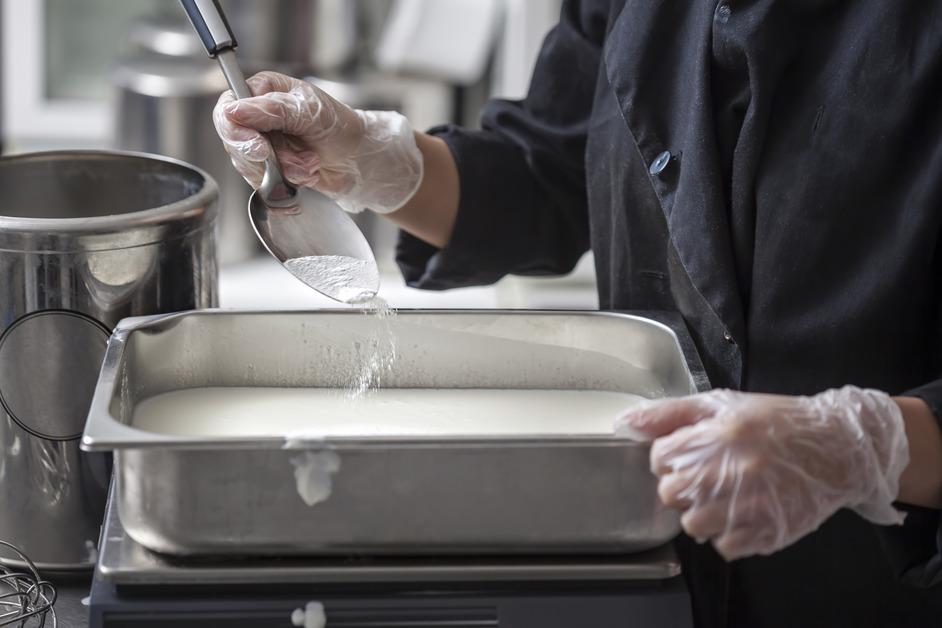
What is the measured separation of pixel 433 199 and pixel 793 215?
0.49 m

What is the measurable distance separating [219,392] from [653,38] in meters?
0.57

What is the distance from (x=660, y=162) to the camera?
3.68 ft

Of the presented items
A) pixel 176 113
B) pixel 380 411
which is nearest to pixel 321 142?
pixel 380 411

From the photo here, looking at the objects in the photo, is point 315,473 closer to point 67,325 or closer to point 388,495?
point 388,495

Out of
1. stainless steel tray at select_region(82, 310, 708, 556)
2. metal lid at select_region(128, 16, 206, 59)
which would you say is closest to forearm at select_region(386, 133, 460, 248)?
stainless steel tray at select_region(82, 310, 708, 556)

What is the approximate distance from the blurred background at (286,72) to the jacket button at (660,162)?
1296mm

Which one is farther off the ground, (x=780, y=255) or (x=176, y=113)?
(x=780, y=255)

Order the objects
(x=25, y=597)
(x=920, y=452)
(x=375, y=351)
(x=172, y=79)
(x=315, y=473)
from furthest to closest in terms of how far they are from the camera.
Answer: (x=172, y=79)
(x=375, y=351)
(x=25, y=597)
(x=920, y=452)
(x=315, y=473)

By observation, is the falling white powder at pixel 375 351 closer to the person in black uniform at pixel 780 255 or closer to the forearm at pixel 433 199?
the person in black uniform at pixel 780 255

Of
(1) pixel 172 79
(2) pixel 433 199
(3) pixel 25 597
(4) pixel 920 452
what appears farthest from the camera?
(1) pixel 172 79

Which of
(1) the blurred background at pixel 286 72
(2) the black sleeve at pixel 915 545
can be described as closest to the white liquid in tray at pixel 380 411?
(2) the black sleeve at pixel 915 545

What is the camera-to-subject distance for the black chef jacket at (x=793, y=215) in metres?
0.98

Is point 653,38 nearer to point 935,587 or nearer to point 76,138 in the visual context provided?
point 935,587

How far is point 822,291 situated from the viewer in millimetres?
1021
